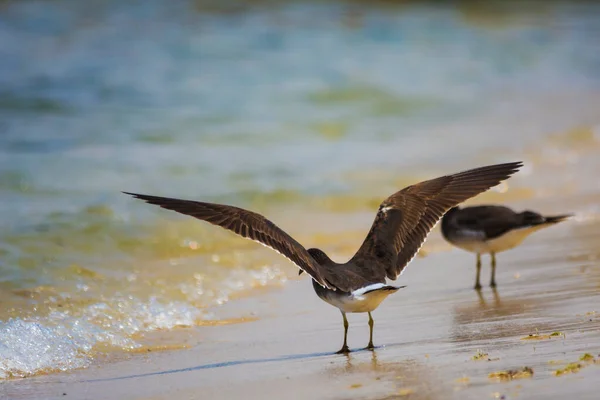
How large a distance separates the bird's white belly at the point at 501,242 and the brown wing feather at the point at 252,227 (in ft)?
6.57

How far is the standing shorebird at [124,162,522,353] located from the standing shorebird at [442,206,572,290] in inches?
31.9

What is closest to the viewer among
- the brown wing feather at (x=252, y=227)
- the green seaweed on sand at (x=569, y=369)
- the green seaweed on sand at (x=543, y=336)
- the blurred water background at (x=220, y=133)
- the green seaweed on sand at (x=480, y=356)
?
the green seaweed on sand at (x=569, y=369)

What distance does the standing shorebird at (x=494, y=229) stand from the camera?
23.4 ft

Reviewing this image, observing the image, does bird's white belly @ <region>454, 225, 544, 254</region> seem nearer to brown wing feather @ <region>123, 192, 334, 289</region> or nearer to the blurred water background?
the blurred water background

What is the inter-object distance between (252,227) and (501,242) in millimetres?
2360

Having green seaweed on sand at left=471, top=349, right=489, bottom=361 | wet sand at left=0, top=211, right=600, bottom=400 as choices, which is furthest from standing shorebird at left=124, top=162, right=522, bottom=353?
green seaweed on sand at left=471, top=349, right=489, bottom=361

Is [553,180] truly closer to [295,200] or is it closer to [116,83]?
[295,200]

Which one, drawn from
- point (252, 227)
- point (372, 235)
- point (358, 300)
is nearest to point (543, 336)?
point (358, 300)

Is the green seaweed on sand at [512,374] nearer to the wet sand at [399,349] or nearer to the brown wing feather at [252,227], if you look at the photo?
the wet sand at [399,349]

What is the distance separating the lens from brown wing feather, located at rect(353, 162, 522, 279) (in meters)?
6.14

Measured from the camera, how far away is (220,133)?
13.9 meters

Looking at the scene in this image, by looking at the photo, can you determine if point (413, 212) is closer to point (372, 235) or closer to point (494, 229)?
point (372, 235)

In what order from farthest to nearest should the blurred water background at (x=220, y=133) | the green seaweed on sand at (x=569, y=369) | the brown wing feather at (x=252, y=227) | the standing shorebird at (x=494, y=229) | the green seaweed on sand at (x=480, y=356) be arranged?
the blurred water background at (x=220, y=133)
the standing shorebird at (x=494, y=229)
the brown wing feather at (x=252, y=227)
the green seaweed on sand at (x=480, y=356)
the green seaweed on sand at (x=569, y=369)

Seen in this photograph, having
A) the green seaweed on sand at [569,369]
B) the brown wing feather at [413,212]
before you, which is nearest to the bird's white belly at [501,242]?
the brown wing feather at [413,212]
